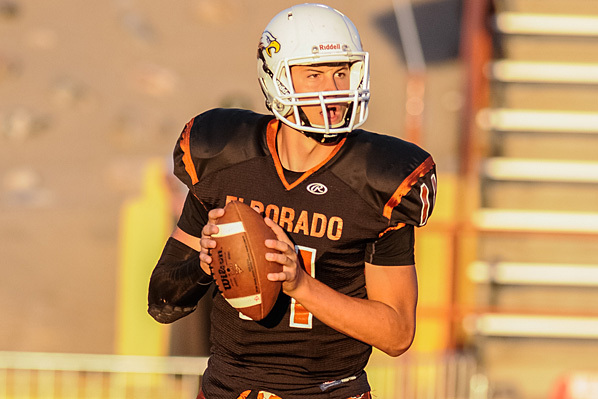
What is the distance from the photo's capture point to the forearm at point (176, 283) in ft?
9.57

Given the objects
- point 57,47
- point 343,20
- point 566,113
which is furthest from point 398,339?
point 57,47

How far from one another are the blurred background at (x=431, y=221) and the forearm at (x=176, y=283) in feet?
10.6

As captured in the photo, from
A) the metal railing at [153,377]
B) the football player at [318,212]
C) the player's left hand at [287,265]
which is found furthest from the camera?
the metal railing at [153,377]

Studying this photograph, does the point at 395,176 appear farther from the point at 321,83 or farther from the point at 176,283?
the point at 176,283

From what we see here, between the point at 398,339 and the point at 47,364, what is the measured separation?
425cm

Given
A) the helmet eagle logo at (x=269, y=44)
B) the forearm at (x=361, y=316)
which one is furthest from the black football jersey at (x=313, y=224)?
the helmet eagle logo at (x=269, y=44)

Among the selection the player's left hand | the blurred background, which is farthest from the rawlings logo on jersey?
the blurred background

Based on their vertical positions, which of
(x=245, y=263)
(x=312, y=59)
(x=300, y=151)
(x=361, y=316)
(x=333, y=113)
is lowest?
(x=361, y=316)

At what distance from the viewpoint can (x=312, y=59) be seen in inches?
112

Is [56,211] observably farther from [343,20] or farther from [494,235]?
[343,20]

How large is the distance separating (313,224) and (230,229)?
0.89ft

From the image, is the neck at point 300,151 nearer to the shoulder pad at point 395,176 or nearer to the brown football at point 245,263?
the shoulder pad at point 395,176

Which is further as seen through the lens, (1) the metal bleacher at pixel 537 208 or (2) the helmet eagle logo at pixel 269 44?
(1) the metal bleacher at pixel 537 208

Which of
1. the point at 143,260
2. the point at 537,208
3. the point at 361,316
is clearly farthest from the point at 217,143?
the point at 537,208
